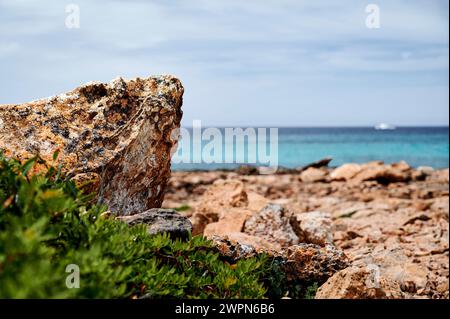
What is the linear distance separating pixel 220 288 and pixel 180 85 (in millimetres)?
2920

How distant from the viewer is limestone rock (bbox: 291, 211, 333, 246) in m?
8.28

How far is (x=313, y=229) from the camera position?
332 inches

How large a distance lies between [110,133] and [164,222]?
4.54 feet

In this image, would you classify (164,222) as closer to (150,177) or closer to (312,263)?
(150,177)

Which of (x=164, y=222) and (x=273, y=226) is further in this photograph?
(x=273, y=226)

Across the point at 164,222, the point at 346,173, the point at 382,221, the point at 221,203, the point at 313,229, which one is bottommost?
the point at 346,173

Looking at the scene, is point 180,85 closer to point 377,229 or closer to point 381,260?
point 381,260

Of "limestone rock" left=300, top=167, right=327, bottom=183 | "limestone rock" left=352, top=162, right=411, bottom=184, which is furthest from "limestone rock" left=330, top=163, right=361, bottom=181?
"limestone rock" left=300, top=167, right=327, bottom=183

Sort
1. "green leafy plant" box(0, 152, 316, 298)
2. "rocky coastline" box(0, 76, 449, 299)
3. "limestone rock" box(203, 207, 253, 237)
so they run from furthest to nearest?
"limestone rock" box(203, 207, 253, 237) → "rocky coastline" box(0, 76, 449, 299) → "green leafy plant" box(0, 152, 316, 298)

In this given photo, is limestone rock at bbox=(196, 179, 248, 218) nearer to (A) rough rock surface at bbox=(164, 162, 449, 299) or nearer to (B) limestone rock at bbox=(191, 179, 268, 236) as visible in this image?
(B) limestone rock at bbox=(191, 179, 268, 236)

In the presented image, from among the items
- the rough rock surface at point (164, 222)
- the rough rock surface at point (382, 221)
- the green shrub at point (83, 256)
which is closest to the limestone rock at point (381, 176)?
the rough rock surface at point (382, 221)

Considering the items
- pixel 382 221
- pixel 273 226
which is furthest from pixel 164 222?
pixel 382 221

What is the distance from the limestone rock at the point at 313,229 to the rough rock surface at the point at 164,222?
12.8ft

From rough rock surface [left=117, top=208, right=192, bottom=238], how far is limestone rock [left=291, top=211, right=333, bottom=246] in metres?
3.91
